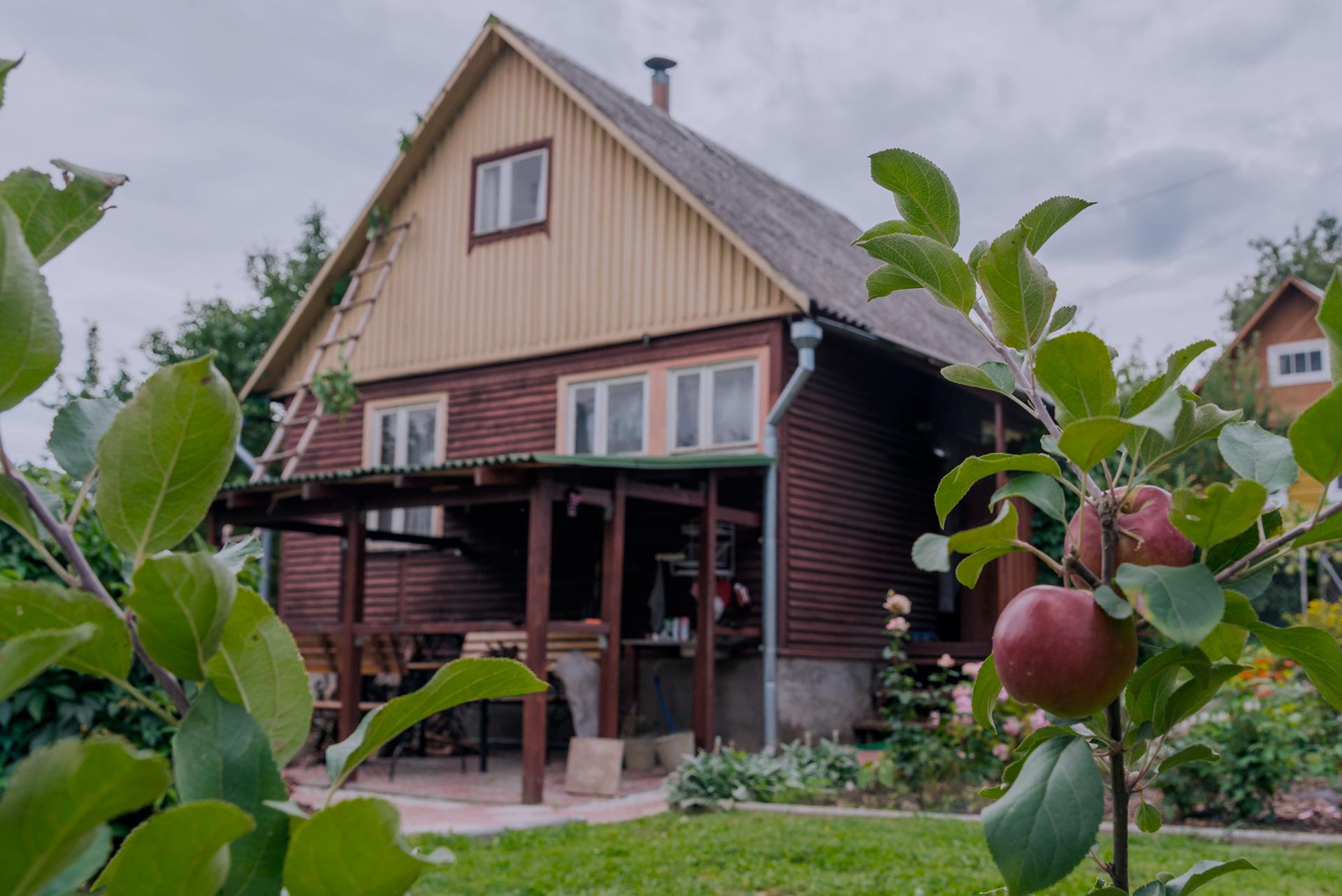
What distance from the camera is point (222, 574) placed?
1.89 ft

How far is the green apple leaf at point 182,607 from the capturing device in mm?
553

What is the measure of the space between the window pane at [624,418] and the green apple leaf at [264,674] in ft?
39.6

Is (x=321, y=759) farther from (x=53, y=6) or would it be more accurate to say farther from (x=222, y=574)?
(x=222, y=574)

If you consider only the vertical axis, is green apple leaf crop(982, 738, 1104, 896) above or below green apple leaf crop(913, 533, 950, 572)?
below

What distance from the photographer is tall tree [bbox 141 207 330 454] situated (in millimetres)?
27078

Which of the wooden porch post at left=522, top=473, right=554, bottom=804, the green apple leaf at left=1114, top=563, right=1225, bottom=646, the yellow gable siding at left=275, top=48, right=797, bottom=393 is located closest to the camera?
the green apple leaf at left=1114, top=563, right=1225, bottom=646

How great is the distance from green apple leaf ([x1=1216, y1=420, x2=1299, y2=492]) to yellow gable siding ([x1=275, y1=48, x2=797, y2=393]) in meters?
10.8

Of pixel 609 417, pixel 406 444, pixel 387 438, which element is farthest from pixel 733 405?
pixel 387 438

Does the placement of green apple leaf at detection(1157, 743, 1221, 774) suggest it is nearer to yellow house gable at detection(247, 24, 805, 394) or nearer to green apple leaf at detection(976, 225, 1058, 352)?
green apple leaf at detection(976, 225, 1058, 352)

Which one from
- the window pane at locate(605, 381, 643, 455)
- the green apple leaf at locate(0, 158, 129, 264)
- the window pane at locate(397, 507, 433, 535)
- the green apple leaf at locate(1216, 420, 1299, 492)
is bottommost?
the green apple leaf at locate(1216, 420, 1299, 492)

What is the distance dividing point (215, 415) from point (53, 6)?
204 centimetres

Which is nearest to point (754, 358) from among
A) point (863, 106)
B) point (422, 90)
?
point (422, 90)

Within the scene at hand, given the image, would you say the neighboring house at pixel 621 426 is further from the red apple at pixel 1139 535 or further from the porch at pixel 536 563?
the red apple at pixel 1139 535

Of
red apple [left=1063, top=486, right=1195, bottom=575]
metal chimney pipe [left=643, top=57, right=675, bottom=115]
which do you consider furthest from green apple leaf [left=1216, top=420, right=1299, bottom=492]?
metal chimney pipe [left=643, top=57, right=675, bottom=115]
